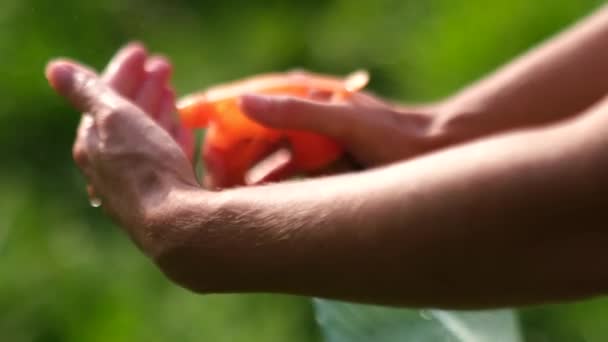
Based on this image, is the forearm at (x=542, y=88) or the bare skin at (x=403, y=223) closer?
the bare skin at (x=403, y=223)

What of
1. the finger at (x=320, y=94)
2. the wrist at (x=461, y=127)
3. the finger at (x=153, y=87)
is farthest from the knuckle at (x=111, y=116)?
the wrist at (x=461, y=127)

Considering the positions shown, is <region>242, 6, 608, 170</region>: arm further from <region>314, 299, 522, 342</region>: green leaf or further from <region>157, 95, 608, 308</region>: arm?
<region>157, 95, 608, 308</region>: arm

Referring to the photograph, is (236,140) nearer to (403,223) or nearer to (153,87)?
(153,87)

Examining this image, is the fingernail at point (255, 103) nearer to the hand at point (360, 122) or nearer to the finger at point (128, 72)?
the hand at point (360, 122)

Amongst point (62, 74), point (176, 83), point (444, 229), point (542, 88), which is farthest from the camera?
point (176, 83)

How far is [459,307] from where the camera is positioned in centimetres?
47

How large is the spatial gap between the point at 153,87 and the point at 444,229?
44 cm

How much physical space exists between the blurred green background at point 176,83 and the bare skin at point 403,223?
0.57 meters

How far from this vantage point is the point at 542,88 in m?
0.83

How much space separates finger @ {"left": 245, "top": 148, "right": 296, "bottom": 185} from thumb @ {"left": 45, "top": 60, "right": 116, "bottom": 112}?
0.15 m

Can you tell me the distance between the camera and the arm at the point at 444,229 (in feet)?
1.29

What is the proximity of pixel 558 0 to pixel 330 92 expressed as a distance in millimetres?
751

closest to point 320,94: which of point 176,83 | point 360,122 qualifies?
point 360,122

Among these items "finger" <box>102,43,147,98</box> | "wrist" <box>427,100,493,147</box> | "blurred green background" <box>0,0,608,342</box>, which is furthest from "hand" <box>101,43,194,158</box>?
"blurred green background" <box>0,0,608,342</box>
